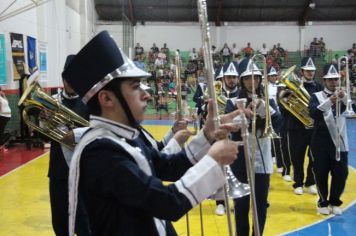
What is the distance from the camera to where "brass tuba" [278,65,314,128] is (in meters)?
6.42

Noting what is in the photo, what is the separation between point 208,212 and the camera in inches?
235

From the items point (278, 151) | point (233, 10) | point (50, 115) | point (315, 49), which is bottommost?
point (278, 151)

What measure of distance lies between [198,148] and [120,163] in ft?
2.18

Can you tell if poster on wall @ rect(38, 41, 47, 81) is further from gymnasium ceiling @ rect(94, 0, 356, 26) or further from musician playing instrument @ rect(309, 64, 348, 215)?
musician playing instrument @ rect(309, 64, 348, 215)

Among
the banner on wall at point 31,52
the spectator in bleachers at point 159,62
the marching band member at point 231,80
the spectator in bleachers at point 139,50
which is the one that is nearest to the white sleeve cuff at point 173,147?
the marching band member at point 231,80

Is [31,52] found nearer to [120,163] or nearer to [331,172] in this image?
[331,172]

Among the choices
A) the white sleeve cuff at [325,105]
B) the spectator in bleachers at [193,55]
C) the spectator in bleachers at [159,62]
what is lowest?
the white sleeve cuff at [325,105]

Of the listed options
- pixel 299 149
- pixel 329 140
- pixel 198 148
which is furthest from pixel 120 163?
pixel 299 149

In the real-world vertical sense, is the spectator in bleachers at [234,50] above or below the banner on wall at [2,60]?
above

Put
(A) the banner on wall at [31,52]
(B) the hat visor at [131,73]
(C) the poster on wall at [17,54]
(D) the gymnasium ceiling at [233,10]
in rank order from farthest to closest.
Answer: (D) the gymnasium ceiling at [233,10]
(A) the banner on wall at [31,52]
(C) the poster on wall at [17,54]
(B) the hat visor at [131,73]

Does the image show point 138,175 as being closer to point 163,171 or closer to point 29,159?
point 163,171

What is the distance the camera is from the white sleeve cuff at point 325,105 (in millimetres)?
5261

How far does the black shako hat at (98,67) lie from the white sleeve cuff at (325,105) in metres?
4.03

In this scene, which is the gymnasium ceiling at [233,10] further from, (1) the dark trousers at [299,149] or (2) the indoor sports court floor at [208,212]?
(1) the dark trousers at [299,149]
